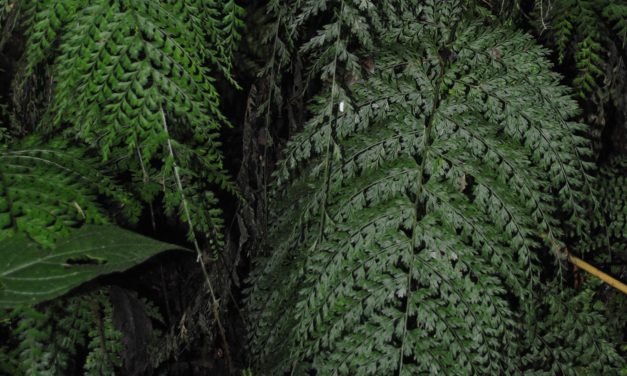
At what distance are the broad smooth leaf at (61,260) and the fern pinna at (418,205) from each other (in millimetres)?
483

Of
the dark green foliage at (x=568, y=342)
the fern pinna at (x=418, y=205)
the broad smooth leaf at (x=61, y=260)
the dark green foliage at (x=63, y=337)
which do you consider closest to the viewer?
the broad smooth leaf at (x=61, y=260)

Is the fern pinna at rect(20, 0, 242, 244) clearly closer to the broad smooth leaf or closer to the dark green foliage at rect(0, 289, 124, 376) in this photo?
the broad smooth leaf

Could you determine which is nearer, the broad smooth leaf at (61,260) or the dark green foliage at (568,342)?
the broad smooth leaf at (61,260)

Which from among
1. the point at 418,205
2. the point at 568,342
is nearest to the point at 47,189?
the point at 418,205

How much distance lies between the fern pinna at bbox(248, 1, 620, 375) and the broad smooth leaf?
483 mm

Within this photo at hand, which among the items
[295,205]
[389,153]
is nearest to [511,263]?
[389,153]

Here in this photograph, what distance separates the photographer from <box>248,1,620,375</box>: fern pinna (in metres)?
1.40

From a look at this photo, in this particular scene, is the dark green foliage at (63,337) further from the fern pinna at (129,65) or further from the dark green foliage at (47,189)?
the fern pinna at (129,65)

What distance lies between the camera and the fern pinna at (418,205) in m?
1.40

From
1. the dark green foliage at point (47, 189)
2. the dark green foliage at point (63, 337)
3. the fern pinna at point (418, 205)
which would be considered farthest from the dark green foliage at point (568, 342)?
the dark green foliage at point (47, 189)

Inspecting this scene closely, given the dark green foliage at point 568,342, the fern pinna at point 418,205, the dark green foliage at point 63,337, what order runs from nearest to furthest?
the dark green foliage at point 63,337, the fern pinna at point 418,205, the dark green foliage at point 568,342

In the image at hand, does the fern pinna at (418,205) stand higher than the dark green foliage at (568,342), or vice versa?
the fern pinna at (418,205)

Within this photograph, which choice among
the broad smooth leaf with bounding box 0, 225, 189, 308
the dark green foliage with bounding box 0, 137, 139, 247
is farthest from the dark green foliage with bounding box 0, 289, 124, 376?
the dark green foliage with bounding box 0, 137, 139, 247

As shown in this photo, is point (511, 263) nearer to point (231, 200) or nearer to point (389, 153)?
point (389, 153)
